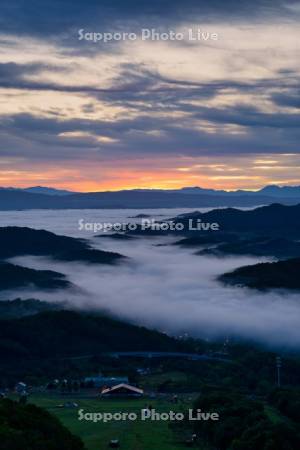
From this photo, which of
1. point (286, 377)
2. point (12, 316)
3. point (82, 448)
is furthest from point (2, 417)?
point (12, 316)

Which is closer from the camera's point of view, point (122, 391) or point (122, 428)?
point (122, 428)

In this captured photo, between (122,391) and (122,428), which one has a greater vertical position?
(122,391)

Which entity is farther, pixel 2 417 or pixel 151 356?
pixel 151 356

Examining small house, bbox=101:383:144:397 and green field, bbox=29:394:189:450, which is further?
small house, bbox=101:383:144:397

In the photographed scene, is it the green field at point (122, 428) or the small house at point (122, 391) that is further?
the small house at point (122, 391)

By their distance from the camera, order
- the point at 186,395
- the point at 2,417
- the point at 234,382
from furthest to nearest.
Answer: the point at 234,382
the point at 186,395
the point at 2,417

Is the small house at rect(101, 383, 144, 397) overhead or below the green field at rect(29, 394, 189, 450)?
overhead

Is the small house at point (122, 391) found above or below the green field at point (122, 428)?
above

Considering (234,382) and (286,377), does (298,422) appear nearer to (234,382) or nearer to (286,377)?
(234,382)
